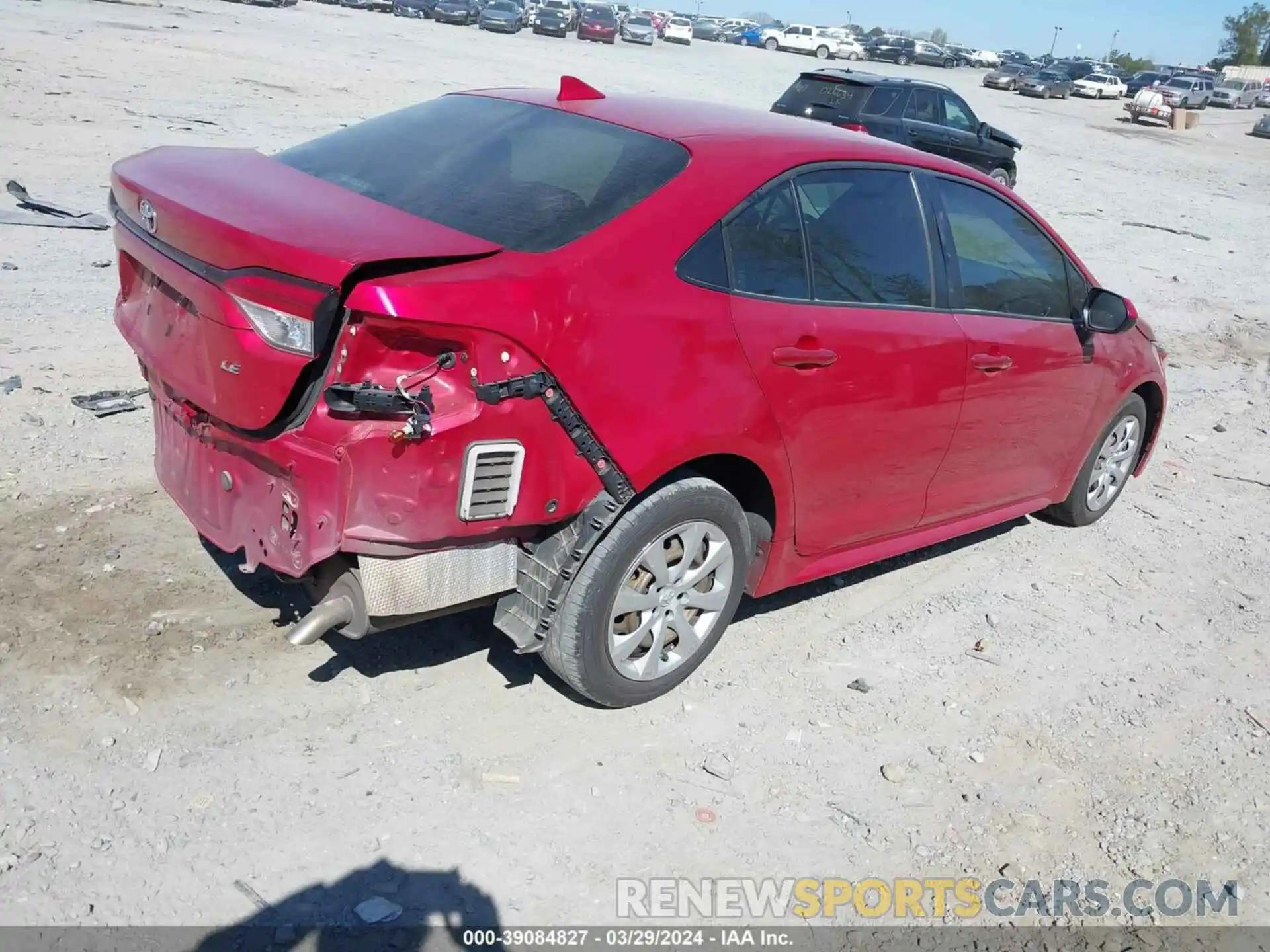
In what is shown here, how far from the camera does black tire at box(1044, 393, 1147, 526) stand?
551 cm

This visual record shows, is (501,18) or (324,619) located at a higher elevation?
(324,619)

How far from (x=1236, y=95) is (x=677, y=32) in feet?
96.9

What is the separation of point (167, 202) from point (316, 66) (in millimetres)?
23212

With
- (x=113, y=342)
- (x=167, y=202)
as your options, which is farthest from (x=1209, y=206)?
(x=167, y=202)

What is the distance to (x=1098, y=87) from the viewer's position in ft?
173

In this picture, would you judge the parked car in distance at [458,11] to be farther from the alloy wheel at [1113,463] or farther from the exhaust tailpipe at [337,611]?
the exhaust tailpipe at [337,611]

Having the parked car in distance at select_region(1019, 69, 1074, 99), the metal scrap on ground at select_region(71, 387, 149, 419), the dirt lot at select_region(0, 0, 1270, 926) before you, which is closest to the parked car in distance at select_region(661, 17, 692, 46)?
the parked car in distance at select_region(1019, 69, 1074, 99)

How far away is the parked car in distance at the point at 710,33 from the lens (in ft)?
219

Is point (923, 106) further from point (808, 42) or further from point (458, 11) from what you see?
point (808, 42)

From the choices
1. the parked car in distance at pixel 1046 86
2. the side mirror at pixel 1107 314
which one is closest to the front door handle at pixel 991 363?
the side mirror at pixel 1107 314

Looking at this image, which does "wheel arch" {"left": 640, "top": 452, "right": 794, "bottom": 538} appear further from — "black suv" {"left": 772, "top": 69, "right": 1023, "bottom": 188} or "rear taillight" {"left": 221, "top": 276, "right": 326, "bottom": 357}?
"black suv" {"left": 772, "top": 69, "right": 1023, "bottom": 188}

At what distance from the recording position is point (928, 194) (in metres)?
4.25

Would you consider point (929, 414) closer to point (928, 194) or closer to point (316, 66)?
point (928, 194)

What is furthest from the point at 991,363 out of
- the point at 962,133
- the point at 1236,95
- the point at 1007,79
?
the point at 1236,95
